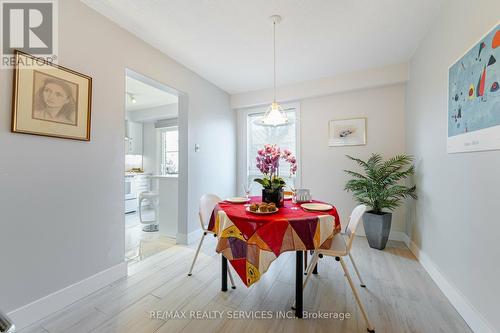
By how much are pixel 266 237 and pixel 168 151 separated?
5092 mm

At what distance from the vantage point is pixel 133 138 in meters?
5.84

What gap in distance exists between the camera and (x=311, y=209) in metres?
1.79

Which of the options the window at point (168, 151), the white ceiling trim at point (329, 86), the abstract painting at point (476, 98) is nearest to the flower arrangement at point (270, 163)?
the abstract painting at point (476, 98)

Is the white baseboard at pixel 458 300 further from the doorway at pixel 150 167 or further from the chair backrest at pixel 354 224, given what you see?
the doorway at pixel 150 167

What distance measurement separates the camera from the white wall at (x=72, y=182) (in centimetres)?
149

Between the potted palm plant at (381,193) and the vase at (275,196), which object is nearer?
the vase at (275,196)

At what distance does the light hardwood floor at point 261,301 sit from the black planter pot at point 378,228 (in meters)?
0.32

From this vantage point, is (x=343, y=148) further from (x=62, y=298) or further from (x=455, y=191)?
(x=62, y=298)

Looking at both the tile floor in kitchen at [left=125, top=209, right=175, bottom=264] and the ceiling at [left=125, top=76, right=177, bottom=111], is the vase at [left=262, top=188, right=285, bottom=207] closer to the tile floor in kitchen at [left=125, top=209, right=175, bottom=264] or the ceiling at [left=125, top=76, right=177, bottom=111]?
the tile floor in kitchen at [left=125, top=209, right=175, bottom=264]

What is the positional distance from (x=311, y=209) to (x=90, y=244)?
203cm

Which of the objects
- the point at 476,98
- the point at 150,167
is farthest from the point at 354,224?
the point at 150,167

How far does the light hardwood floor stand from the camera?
1530 millimetres

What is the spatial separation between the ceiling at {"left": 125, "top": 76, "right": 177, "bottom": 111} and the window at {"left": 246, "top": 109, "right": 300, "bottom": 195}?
75.1 inches

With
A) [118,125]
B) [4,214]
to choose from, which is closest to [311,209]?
[118,125]
